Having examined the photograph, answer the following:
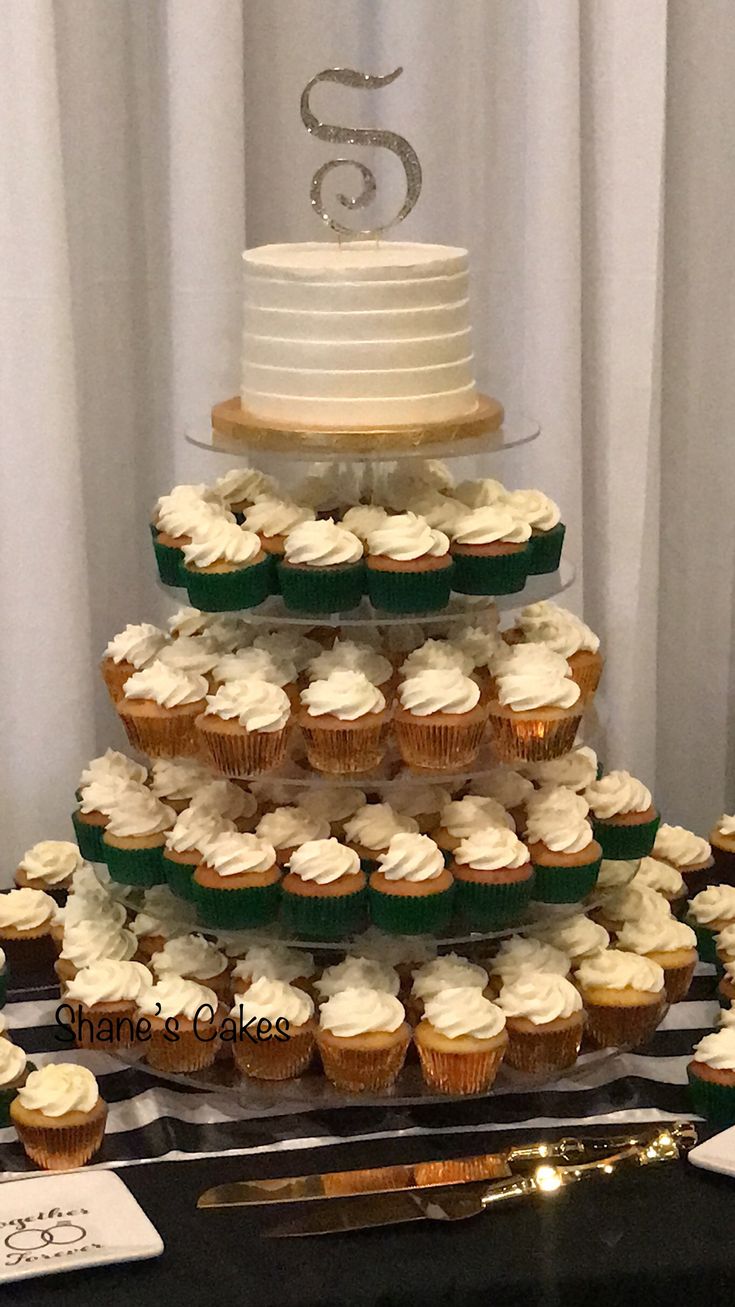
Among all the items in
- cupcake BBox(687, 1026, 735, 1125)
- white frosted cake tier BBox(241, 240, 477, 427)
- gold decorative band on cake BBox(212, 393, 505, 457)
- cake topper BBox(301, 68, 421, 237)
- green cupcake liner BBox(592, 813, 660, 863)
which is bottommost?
cupcake BBox(687, 1026, 735, 1125)

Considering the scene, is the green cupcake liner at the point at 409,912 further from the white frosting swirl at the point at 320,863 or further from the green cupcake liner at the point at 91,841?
the green cupcake liner at the point at 91,841

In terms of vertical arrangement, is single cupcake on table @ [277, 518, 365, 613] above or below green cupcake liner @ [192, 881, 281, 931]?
above

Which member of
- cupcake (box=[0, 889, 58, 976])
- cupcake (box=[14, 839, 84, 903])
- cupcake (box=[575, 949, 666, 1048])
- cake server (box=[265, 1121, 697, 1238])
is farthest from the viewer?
cupcake (box=[14, 839, 84, 903])

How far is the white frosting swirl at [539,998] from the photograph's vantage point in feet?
4.12

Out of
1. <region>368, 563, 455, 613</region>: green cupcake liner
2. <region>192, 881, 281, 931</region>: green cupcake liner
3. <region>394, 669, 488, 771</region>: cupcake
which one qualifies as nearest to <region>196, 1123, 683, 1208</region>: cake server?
<region>192, 881, 281, 931</region>: green cupcake liner

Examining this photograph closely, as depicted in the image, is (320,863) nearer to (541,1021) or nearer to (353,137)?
(541,1021)

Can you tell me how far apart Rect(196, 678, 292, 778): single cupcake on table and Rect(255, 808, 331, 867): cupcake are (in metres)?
0.06

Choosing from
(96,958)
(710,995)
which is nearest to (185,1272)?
(96,958)

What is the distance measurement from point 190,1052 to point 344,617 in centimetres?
40

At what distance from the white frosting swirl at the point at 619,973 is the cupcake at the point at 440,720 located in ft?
0.77

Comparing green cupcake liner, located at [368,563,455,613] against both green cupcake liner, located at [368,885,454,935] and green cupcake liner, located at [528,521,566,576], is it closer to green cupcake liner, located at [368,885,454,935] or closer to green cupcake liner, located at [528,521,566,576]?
green cupcake liner, located at [528,521,566,576]

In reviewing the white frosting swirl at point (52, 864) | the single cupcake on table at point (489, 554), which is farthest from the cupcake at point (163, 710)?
the white frosting swirl at point (52, 864)

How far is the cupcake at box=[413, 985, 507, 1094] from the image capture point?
1223mm

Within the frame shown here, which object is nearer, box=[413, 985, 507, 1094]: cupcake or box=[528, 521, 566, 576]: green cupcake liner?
box=[413, 985, 507, 1094]: cupcake
